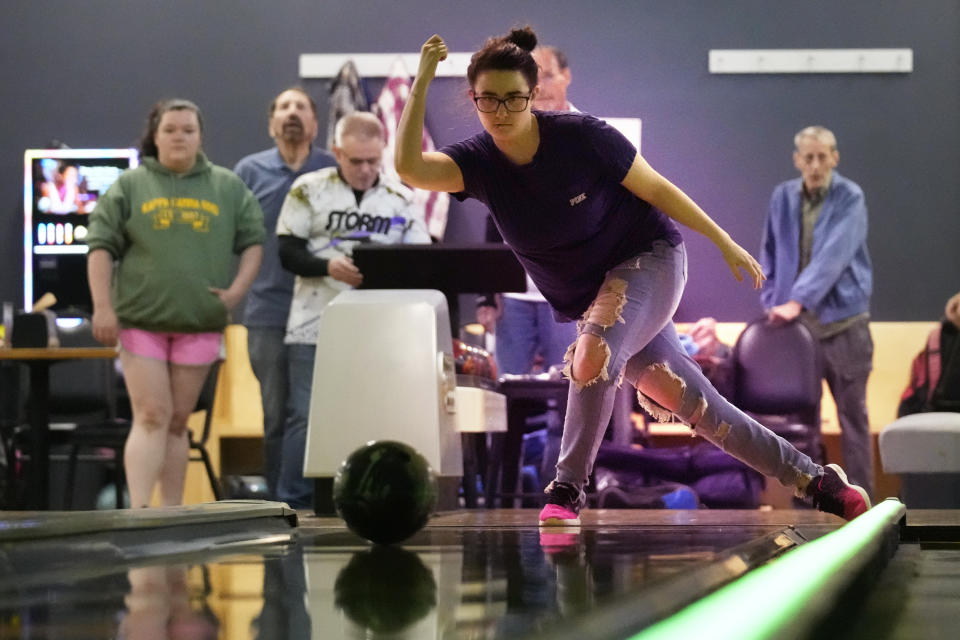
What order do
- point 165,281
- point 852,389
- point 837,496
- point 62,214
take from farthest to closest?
1. point 62,214
2. point 852,389
3. point 165,281
4. point 837,496

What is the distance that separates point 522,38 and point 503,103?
219mm

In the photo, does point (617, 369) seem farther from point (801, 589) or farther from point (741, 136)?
point (741, 136)

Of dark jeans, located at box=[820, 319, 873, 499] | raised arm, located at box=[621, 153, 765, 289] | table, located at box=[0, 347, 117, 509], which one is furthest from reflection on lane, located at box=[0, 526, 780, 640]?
dark jeans, located at box=[820, 319, 873, 499]

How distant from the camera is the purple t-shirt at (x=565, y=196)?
296cm

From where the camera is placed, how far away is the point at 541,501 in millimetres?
5051

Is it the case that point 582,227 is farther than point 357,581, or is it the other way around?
point 582,227

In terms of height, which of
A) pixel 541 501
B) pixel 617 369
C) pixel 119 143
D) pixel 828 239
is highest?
pixel 119 143

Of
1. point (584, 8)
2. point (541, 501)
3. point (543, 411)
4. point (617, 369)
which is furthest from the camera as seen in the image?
point (584, 8)

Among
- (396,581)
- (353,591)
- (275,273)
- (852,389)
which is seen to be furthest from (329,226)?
(353,591)

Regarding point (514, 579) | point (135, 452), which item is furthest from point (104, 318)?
point (514, 579)

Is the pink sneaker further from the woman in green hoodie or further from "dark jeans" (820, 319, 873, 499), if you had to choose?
"dark jeans" (820, 319, 873, 499)

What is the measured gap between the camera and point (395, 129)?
7629 millimetres

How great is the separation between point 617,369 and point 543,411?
2476 millimetres

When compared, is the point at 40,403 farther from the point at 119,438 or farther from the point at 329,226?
the point at 329,226
